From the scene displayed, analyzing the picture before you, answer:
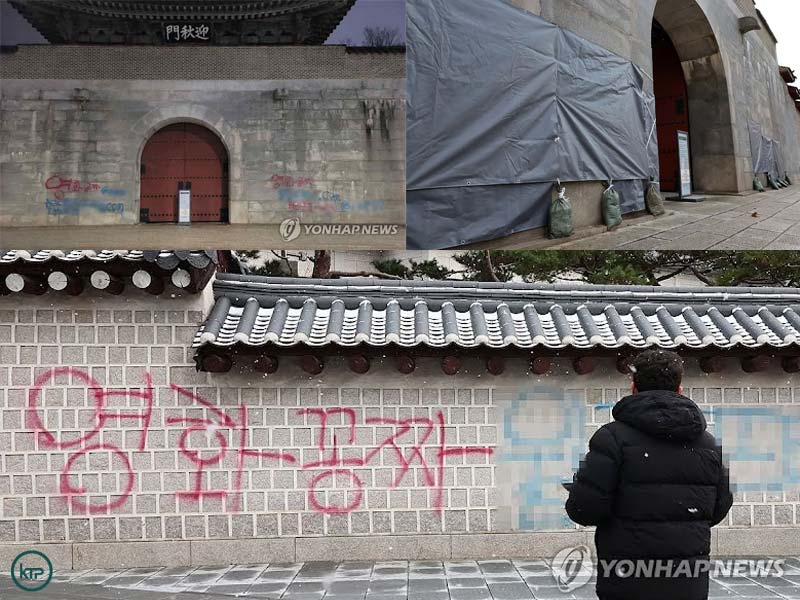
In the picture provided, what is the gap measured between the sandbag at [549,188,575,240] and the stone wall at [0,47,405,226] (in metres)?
0.92

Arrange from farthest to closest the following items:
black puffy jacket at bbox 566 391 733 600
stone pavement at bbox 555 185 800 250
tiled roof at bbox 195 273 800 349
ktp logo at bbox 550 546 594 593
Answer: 1. tiled roof at bbox 195 273 800 349
2. ktp logo at bbox 550 546 594 593
3. stone pavement at bbox 555 185 800 250
4. black puffy jacket at bbox 566 391 733 600

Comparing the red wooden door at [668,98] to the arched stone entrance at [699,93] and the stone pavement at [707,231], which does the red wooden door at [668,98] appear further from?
the stone pavement at [707,231]

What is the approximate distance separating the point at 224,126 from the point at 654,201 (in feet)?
8.89

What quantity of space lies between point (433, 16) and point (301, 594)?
11.9 feet

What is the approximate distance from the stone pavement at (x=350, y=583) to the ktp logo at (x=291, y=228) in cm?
239

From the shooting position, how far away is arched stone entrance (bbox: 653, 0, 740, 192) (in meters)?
5.27

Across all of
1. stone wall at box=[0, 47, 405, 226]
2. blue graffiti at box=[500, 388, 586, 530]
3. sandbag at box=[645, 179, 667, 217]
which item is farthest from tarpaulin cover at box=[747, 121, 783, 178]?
stone wall at box=[0, 47, 405, 226]

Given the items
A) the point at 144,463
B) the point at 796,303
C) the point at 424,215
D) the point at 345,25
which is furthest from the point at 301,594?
the point at 796,303

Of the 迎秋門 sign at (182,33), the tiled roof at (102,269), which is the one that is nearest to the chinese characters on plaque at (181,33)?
the 迎秋門 sign at (182,33)

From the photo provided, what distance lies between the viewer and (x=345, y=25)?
3.67 m

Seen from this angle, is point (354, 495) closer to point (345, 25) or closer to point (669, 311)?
point (669, 311)

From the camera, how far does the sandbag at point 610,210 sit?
416cm

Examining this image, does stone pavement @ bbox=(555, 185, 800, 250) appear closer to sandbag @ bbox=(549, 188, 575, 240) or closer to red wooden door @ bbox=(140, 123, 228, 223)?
sandbag @ bbox=(549, 188, 575, 240)

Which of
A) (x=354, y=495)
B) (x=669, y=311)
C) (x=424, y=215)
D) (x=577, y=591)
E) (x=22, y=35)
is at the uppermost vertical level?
(x=22, y=35)
